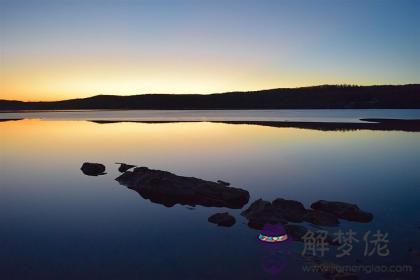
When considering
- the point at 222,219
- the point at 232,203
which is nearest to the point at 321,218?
the point at 222,219

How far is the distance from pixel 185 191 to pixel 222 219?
4060mm

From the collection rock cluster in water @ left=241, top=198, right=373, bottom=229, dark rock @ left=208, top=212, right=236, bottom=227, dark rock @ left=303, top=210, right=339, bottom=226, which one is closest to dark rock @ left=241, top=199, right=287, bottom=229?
rock cluster in water @ left=241, top=198, right=373, bottom=229

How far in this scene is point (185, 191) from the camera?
17344 mm

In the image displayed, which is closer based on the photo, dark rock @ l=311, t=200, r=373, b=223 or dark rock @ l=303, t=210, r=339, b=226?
dark rock @ l=303, t=210, r=339, b=226

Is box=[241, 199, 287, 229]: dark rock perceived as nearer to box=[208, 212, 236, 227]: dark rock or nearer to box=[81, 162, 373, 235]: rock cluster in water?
box=[81, 162, 373, 235]: rock cluster in water

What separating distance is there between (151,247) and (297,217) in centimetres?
535

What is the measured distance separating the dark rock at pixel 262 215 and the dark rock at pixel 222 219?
668mm

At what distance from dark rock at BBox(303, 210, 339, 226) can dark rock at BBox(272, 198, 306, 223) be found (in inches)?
10.7

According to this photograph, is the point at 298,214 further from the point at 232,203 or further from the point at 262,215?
the point at 232,203

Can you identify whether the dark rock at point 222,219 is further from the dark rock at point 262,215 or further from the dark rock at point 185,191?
the dark rock at point 185,191

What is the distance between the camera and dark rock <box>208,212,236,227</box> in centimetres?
1347

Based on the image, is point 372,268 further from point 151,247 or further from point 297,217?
point 151,247

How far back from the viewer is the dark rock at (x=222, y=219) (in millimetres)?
13470

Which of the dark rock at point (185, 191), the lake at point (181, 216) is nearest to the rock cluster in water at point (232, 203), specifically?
the dark rock at point (185, 191)
